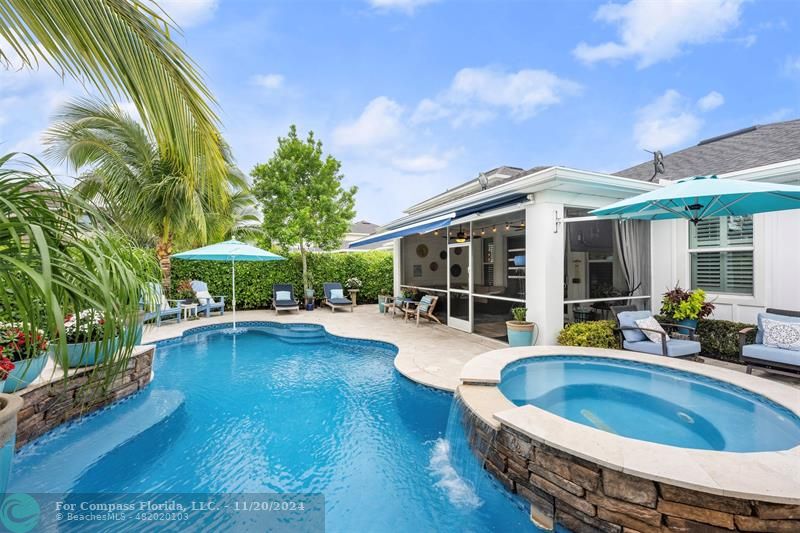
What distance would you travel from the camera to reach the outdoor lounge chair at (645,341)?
811cm

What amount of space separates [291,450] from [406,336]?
270 inches

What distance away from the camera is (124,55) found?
2.97 metres

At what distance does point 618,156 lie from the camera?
2728 cm

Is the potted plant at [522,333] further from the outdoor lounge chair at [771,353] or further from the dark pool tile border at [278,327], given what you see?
the outdoor lounge chair at [771,353]

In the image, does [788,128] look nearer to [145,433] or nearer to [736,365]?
[736,365]

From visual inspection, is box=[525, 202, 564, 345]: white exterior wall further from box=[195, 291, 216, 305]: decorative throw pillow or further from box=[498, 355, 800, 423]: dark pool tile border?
box=[195, 291, 216, 305]: decorative throw pillow

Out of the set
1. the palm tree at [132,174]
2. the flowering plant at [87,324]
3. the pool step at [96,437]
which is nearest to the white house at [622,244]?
the pool step at [96,437]

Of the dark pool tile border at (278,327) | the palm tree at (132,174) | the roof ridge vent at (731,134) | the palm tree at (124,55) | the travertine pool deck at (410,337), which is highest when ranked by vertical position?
the roof ridge vent at (731,134)

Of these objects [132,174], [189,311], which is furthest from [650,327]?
[132,174]

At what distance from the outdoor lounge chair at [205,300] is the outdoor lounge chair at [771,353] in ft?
61.8

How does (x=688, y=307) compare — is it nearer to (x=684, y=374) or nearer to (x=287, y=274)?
(x=684, y=374)

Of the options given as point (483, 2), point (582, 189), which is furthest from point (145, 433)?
point (483, 2)

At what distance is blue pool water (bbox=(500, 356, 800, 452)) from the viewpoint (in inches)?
197

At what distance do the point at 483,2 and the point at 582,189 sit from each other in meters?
8.66
